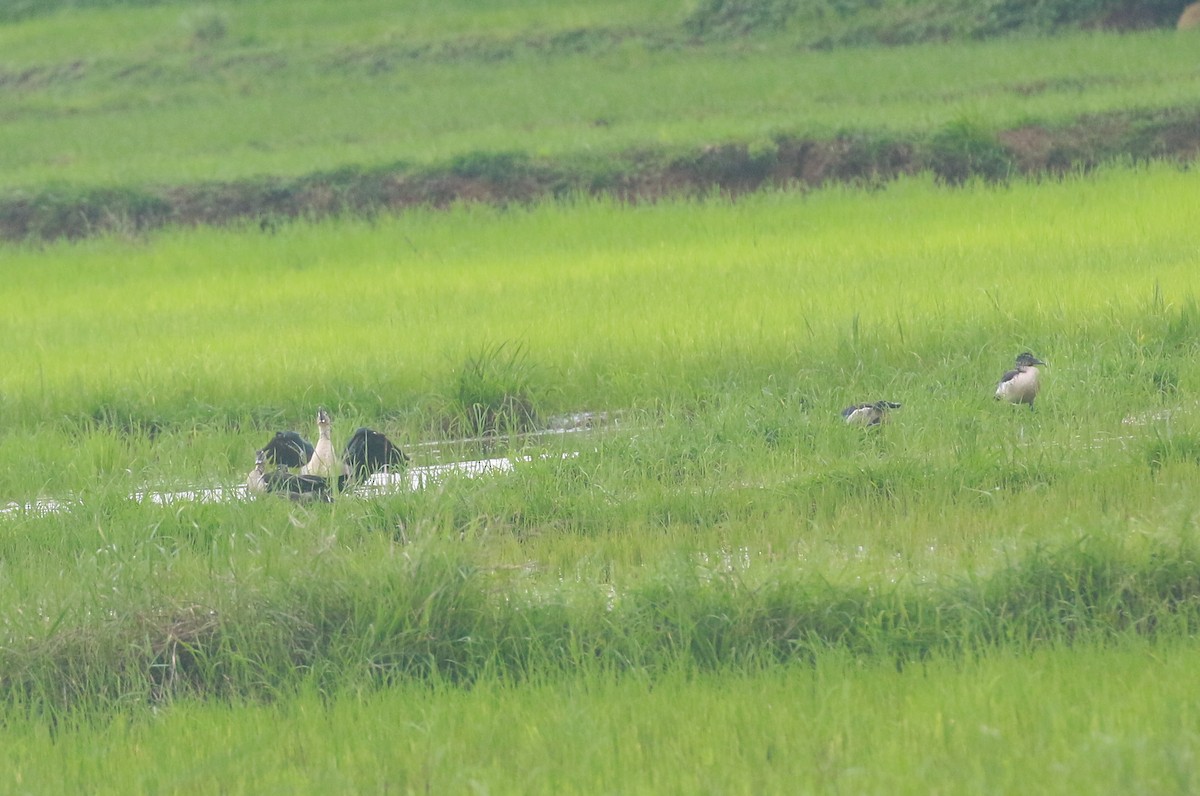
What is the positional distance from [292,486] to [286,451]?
19.2 inches

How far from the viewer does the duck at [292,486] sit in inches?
201

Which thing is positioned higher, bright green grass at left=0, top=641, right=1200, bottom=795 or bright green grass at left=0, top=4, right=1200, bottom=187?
bright green grass at left=0, top=4, right=1200, bottom=187

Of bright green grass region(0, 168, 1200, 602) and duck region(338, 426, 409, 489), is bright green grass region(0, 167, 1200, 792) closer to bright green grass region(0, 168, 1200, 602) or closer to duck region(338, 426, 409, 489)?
bright green grass region(0, 168, 1200, 602)

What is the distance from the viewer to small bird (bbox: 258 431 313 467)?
556 cm

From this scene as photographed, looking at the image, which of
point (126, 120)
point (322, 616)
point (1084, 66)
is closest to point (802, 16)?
point (1084, 66)

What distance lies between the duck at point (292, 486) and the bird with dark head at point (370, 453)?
0.80 feet

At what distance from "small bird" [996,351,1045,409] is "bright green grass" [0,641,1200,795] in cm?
208

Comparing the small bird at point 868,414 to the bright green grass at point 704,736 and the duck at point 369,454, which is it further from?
the bright green grass at point 704,736

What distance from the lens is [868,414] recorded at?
554 cm

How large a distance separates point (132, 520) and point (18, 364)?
3080 millimetres

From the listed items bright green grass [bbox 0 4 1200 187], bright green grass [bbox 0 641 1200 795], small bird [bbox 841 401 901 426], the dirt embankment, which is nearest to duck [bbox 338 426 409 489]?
small bird [bbox 841 401 901 426]

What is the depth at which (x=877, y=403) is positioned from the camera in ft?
18.7

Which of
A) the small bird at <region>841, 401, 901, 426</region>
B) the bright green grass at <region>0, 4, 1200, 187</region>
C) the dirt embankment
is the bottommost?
the small bird at <region>841, 401, 901, 426</region>

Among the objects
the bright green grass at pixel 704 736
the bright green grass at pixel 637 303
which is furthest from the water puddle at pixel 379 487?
the bright green grass at pixel 704 736
